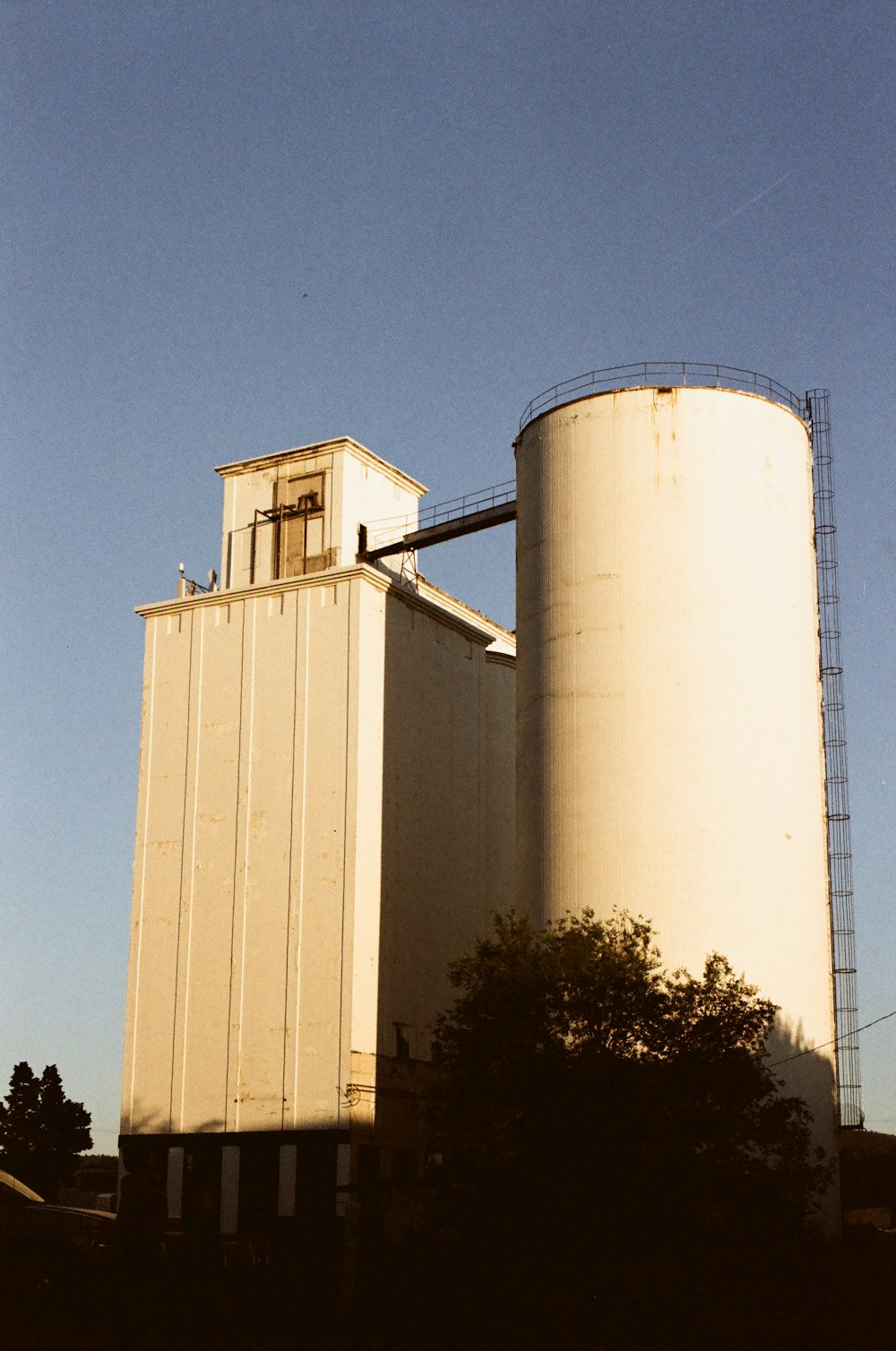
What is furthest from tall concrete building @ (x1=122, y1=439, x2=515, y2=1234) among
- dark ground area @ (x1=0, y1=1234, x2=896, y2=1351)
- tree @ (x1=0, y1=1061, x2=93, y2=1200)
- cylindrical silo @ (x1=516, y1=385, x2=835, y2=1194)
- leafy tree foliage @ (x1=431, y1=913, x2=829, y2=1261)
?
tree @ (x1=0, y1=1061, x2=93, y2=1200)

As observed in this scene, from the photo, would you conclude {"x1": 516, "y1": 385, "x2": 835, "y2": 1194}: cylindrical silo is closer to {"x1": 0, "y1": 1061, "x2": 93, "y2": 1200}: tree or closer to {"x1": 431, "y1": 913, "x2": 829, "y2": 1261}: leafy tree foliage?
{"x1": 431, "y1": 913, "x2": 829, "y2": 1261}: leafy tree foliage

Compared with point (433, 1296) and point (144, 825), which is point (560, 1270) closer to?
point (433, 1296)

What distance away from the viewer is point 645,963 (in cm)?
3425

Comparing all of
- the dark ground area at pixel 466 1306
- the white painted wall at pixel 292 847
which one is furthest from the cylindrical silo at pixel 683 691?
the dark ground area at pixel 466 1306

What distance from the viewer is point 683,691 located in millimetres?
41625

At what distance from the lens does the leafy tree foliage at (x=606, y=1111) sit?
30750 mm

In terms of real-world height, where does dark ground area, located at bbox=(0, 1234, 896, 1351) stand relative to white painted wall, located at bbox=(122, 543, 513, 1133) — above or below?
below

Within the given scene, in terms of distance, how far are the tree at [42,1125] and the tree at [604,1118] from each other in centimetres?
5996

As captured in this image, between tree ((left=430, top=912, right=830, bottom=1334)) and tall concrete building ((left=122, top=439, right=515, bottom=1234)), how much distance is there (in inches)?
437

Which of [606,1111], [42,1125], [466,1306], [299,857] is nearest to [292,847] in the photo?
[299,857]

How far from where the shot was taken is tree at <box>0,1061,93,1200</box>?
291 ft

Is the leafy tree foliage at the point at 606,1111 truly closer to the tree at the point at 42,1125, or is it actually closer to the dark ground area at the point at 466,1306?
the dark ground area at the point at 466,1306

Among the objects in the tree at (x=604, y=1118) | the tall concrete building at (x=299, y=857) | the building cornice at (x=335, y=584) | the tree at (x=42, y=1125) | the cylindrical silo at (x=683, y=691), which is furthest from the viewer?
the tree at (x=42, y=1125)

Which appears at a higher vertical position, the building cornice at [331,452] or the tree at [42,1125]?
the building cornice at [331,452]
